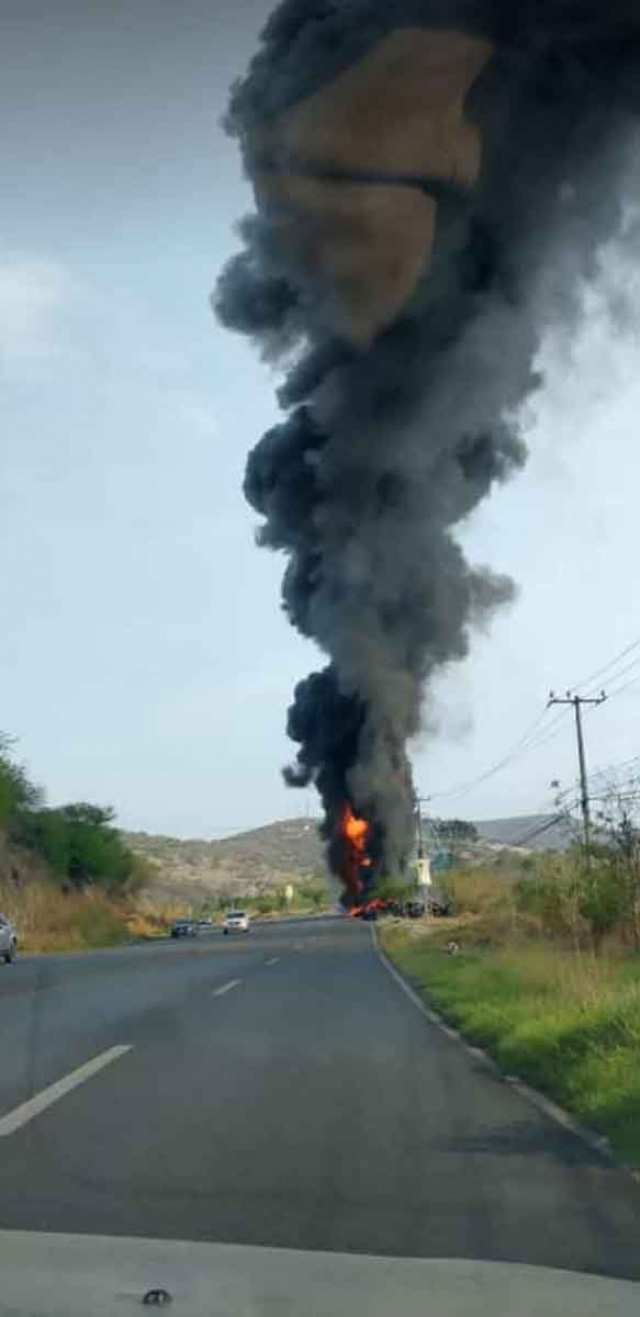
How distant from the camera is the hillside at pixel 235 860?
137m

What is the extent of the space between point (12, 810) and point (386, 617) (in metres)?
23.7

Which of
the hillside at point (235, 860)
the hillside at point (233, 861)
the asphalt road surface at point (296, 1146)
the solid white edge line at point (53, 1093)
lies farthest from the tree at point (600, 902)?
the hillside at point (235, 860)

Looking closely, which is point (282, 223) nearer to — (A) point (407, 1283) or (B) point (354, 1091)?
(B) point (354, 1091)

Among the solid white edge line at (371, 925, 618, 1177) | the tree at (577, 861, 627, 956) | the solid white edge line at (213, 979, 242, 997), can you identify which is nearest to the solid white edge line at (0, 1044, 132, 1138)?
the solid white edge line at (371, 925, 618, 1177)

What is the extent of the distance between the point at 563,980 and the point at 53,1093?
6322 millimetres

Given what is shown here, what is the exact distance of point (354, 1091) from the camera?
419 inches

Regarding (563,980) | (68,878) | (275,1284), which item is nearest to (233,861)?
(68,878)

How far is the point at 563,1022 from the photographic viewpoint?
1259 centimetres

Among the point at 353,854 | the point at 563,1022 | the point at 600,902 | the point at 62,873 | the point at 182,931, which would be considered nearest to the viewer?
the point at 563,1022

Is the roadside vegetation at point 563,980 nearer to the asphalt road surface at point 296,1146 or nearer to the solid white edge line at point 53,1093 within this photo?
the asphalt road surface at point 296,1146

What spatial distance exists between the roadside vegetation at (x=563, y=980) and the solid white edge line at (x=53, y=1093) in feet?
9.97

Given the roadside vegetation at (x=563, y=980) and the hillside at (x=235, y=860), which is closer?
the roadside vegetation at (x=563, y=980)

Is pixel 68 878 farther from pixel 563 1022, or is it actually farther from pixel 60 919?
pixel 563 1022

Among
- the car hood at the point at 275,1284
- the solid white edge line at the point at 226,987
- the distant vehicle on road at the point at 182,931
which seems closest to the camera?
the car hood at the point at 275,1284
